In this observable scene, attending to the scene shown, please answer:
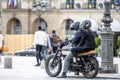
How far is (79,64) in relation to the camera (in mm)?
19719

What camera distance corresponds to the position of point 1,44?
2884cm

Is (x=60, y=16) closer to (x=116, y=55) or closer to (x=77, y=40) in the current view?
(x=116, y=55)

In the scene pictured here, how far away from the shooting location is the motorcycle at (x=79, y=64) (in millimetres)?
19484

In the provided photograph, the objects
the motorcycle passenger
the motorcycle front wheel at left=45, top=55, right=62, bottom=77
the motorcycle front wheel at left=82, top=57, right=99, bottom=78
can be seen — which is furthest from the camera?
the motorcycle front wheel at left=45, top=55, right=62, bottom=77

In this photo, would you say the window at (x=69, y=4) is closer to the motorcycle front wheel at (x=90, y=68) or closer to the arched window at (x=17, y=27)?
the arched window at (x=17, y=27)

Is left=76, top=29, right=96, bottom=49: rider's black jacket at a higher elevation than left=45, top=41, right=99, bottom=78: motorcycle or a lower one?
higher

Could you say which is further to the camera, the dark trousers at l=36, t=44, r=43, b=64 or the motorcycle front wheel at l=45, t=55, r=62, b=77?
the dark trousers at l=36, t=44, r=43, b=64

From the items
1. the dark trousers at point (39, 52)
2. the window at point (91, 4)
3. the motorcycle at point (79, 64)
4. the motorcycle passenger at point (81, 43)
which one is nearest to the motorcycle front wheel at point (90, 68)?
the motorcycle at point (79, 64)

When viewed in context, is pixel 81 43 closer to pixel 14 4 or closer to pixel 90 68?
pixel 90 68

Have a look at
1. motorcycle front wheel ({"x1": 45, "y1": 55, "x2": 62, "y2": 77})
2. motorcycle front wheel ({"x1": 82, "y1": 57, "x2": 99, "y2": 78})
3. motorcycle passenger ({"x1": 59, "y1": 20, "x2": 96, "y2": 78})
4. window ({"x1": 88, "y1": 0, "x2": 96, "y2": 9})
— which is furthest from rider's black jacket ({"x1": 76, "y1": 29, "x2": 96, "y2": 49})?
window ({"x1": 88, "y1": 0, "x2": 96, "y2": 9})

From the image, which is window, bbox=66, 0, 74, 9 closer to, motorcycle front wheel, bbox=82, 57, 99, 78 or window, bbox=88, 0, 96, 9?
window, bbox=88, 0, 96, 9

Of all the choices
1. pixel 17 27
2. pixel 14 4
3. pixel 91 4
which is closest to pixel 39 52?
pixel 91 4

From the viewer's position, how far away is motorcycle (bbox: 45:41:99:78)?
63.9 ft

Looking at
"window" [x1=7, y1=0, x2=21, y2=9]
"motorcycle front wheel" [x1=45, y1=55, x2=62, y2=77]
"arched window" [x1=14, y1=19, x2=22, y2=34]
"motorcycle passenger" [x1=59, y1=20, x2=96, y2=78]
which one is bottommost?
"arched window" [x1=14, y1=19, x2=22, y2=34]
